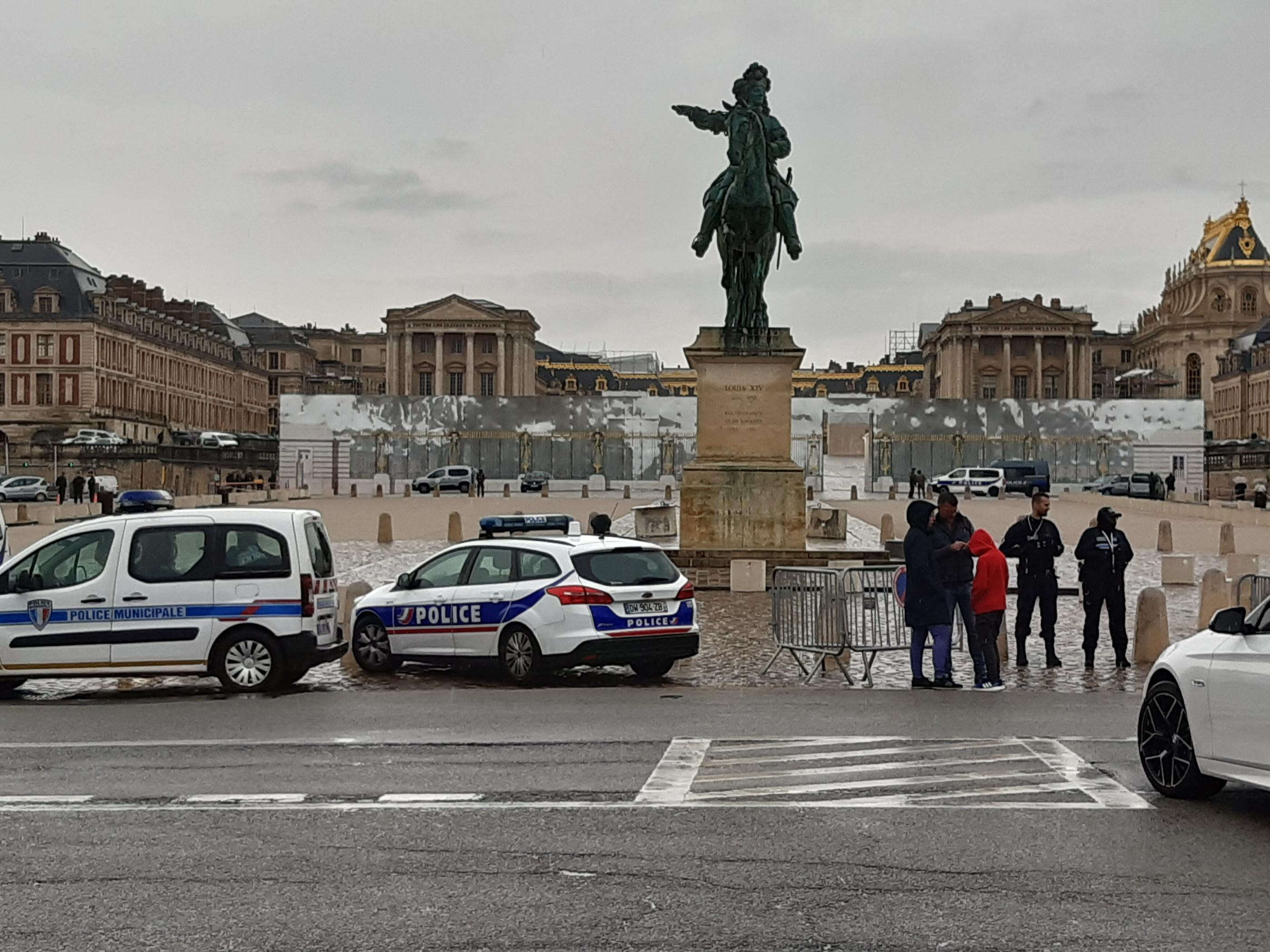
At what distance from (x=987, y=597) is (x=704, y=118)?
13.9 m

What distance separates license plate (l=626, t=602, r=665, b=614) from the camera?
14961mm

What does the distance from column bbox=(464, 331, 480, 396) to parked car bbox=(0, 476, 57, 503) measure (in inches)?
3141

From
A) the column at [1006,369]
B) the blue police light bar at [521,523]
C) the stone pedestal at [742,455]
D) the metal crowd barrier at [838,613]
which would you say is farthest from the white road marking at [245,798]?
the column at [1006,369]

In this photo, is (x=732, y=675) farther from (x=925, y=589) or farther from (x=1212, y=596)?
(x=1212, y=596)

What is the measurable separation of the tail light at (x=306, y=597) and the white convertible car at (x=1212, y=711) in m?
7.89

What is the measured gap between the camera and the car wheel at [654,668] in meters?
15.4

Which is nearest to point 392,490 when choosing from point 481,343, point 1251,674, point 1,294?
point 1,294

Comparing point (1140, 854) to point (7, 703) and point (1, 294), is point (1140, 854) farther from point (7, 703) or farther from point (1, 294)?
point (1, 294)

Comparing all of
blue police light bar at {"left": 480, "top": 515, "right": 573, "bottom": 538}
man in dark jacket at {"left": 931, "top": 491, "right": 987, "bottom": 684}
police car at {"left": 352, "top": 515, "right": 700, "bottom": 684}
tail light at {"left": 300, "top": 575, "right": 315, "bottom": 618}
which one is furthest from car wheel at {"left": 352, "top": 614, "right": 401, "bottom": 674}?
blue police light bar at {"left": 480, "top": 515, "right": 573, "bottom": 538}

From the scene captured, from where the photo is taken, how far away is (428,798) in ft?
29.3

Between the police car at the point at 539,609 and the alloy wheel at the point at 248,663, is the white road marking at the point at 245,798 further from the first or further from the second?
the police car at the point at 539,609

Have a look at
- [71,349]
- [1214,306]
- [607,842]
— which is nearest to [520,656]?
[607,842]

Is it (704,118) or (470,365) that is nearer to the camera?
(704,118)

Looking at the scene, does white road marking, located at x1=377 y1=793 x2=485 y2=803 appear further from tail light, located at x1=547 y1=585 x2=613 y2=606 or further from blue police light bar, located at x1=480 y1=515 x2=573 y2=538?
blue police light bar, located at x1=480 y1=515 x2=573 y2=538
